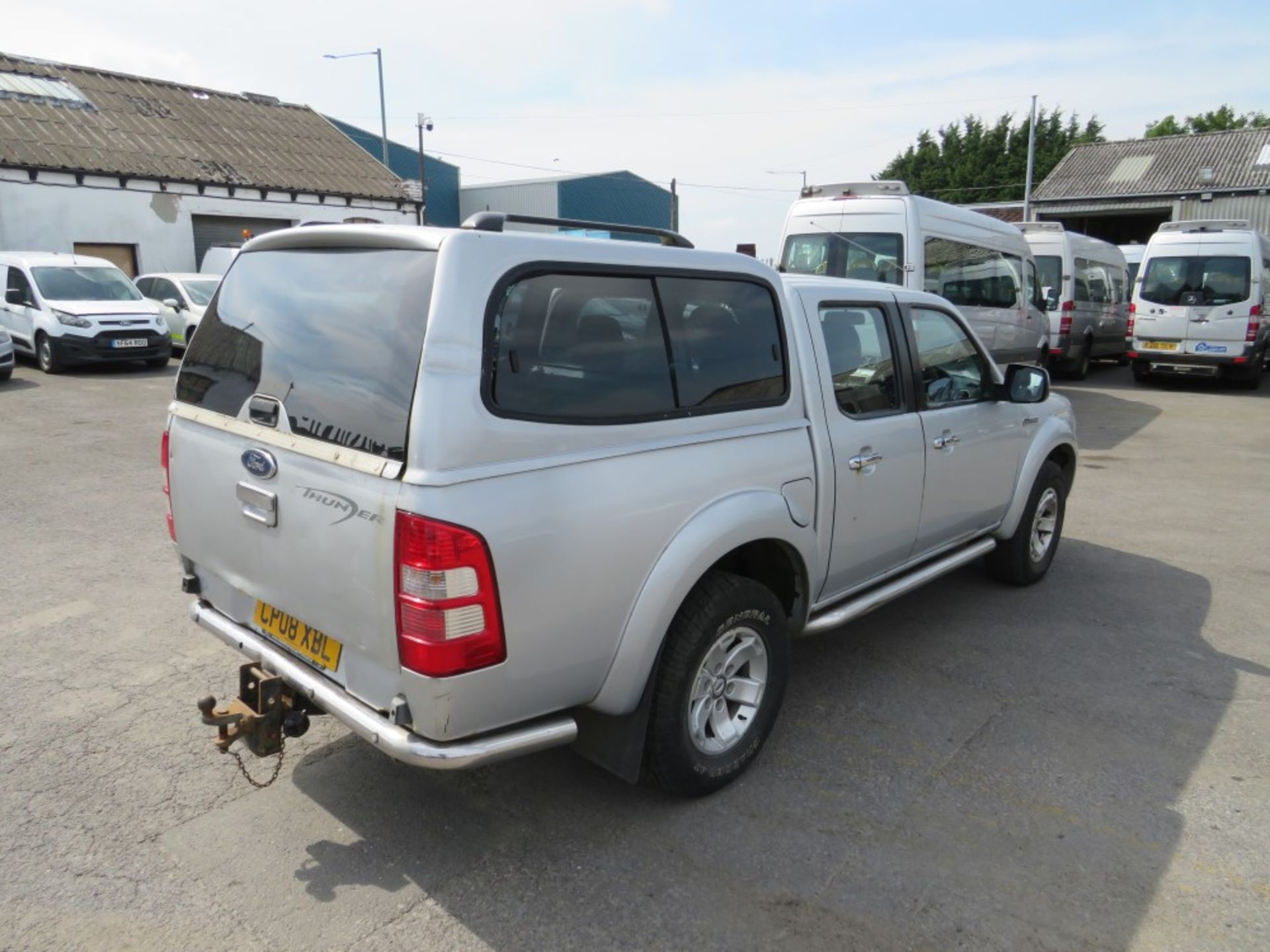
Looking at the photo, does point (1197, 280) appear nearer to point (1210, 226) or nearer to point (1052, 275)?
point (1210, 226)

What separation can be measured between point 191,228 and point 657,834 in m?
22.9

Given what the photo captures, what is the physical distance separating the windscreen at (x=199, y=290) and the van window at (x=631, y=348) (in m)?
15.0

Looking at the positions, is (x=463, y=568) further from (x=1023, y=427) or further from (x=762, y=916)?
(x=1023, y=427)

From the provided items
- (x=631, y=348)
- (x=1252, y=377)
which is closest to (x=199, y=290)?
(x=631, y=348)

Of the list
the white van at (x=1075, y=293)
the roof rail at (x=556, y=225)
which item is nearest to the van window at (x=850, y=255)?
the white van at (x=1075, y=293)

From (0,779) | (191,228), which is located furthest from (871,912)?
(191,228)

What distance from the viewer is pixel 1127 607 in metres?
5.29

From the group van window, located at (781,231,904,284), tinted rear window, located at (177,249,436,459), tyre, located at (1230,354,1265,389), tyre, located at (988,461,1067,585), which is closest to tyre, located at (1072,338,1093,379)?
tyre, located at (1230,354,1265,389)

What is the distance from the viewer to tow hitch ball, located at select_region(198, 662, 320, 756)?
2891mm

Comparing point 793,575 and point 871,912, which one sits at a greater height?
point 793,575

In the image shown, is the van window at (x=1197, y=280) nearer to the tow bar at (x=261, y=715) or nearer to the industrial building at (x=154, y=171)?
the industrial building at (x=154, y=171)

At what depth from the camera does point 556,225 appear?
11.1 feet

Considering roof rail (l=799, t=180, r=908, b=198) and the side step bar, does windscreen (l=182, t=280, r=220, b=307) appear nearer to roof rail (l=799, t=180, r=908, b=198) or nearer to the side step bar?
roof rail (l=799, t=180, r=908, b=198)

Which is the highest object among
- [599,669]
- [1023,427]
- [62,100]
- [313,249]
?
[62,100]
